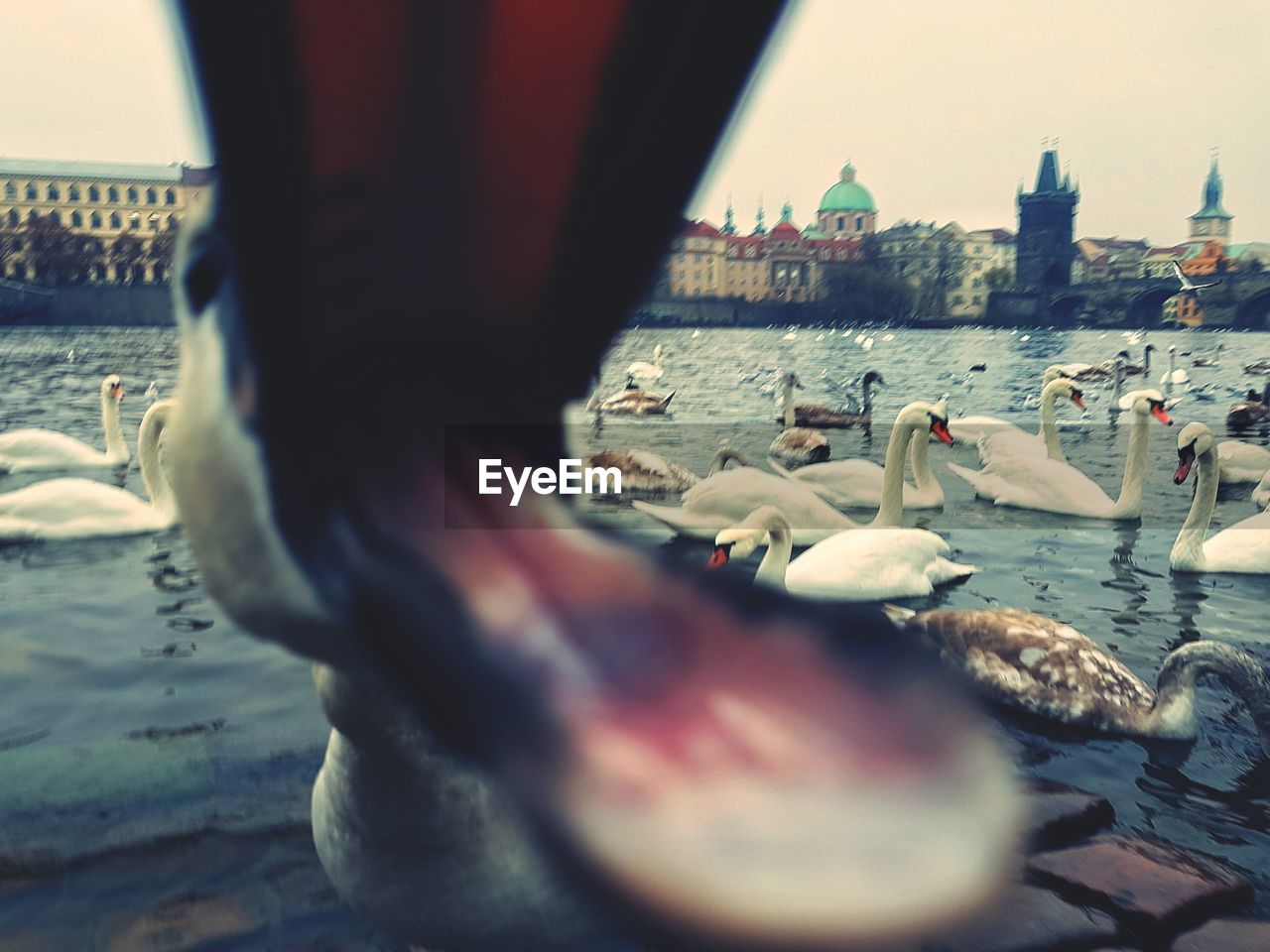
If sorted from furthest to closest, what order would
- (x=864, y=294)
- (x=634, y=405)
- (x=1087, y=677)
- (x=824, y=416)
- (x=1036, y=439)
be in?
(x=864, y=294) < (x=634, y=405) < (x=824, y=416) < (x=1036, y=439) < (x=1087, y=677)

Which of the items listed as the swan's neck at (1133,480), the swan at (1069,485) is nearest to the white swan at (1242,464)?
the swan at (1069,485)

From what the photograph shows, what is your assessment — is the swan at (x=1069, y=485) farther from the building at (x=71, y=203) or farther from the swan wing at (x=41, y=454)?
the building at (x=71, y=203)

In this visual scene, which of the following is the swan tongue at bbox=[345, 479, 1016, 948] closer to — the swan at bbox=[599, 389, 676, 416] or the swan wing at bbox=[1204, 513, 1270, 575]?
the swan wing at bbox=[1204, 513, 1270, 575]

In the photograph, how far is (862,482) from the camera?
9609mm

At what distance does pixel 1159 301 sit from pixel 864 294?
2479 cm

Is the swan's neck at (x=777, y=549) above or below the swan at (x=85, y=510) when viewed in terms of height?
above

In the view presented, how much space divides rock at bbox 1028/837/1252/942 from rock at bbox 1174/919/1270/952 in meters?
0.05

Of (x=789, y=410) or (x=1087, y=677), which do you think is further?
(x=789, y=410)

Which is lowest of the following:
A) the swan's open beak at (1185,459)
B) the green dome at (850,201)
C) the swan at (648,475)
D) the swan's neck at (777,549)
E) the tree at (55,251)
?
the swan at (648,475)

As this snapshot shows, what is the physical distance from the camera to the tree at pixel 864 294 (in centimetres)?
7431

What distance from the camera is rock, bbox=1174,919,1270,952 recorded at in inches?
108

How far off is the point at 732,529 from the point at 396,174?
5.66 metres

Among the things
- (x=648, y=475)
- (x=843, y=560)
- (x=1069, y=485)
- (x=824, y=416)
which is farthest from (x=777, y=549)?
(x=824, y=416)

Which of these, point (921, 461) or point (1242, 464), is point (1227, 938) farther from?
point (1242, 464)
